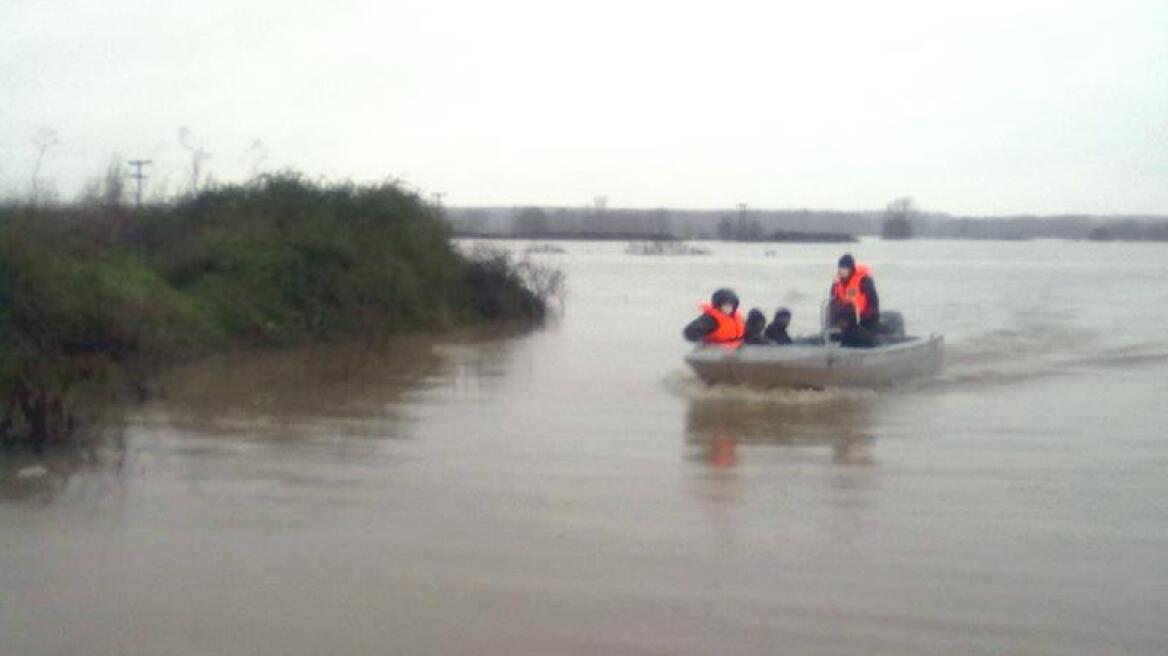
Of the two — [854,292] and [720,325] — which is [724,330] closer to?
[720,325]

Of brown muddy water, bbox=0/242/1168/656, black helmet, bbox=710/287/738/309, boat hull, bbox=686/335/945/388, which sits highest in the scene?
black helmet, bbox=710/287/738/309

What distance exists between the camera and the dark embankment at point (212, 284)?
55.7ft

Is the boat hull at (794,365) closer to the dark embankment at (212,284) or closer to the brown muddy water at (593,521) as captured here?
the brown muddy water at (593,521)

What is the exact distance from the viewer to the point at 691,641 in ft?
25.0

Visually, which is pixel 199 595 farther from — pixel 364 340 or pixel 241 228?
pixel 241 228

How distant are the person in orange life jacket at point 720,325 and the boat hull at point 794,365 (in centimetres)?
19

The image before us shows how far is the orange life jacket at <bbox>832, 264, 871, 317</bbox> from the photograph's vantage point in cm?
1864

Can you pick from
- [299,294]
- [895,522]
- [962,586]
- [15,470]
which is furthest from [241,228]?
[962,586]

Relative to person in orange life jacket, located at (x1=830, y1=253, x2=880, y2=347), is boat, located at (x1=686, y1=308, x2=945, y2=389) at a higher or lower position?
lower

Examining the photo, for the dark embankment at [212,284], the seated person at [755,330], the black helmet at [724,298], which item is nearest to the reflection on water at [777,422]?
the seated person at [755,330]

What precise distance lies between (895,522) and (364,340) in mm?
16050

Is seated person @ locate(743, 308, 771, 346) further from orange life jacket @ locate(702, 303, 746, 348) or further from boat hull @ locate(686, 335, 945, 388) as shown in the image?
boat hull @ locate(686, 335, 945, 388)

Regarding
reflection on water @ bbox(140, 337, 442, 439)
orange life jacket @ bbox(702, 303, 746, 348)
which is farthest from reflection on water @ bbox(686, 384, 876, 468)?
reflection on water @ bbox(140, 337, 442, 439)

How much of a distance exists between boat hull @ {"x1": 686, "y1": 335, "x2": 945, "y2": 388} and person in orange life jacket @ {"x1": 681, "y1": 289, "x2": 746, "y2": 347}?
0.19m
